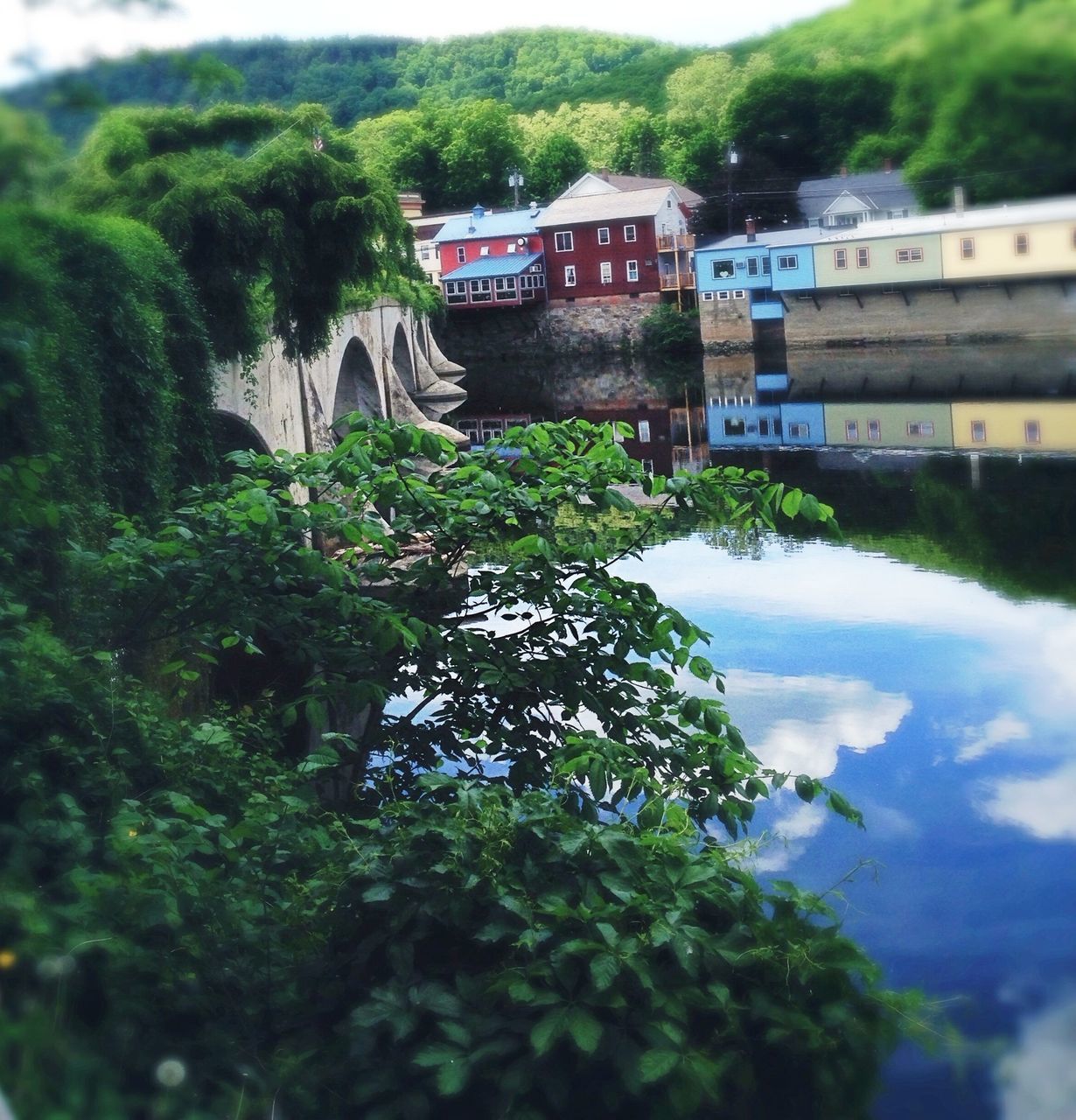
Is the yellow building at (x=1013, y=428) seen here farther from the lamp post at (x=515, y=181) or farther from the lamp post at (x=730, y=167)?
the lamp post at (x=730, y=167)

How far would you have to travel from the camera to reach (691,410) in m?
13.6

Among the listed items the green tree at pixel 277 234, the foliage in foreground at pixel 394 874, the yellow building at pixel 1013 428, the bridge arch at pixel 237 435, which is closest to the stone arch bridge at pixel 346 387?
the bridge arch at pixel 237 435

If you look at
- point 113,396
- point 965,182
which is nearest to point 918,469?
point 113,396

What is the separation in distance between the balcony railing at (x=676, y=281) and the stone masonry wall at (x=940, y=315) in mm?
5763

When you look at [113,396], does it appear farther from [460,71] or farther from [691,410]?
[691,410]

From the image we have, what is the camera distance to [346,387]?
1347 centimetres

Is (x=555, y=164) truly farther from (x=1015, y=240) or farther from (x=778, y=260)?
(x=1015, y=240)

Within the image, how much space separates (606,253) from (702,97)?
8.51 metres

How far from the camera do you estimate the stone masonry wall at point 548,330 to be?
10703 mm

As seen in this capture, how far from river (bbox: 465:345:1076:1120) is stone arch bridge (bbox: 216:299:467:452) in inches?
65.4

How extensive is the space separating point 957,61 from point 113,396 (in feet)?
11.8

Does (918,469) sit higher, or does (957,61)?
(957,61)

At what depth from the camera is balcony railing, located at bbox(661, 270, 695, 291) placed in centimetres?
753

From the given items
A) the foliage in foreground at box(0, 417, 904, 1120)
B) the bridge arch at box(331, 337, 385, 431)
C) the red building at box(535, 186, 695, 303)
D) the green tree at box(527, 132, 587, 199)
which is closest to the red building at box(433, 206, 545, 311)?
the red building at box(535, 186, 695, 303)
